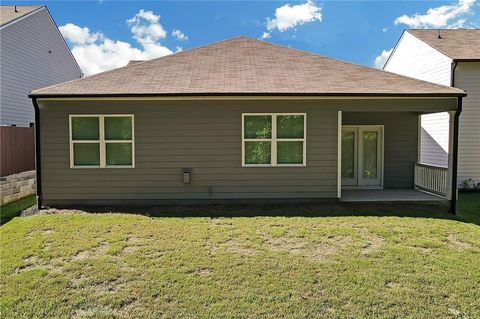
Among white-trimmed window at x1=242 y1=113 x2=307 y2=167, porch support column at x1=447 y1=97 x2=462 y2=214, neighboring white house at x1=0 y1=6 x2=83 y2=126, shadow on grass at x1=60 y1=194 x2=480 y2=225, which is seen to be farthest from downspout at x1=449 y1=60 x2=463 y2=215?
neighboring white house at x1=0 y1=6 x2=83 y2=126

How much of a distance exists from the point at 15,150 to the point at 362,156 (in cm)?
1156

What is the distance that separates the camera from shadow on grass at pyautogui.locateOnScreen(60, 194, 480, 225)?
764 cm

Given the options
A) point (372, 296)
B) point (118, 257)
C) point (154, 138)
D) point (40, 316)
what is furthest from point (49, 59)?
point (372, 296)

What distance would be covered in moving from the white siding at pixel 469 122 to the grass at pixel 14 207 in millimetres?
13505

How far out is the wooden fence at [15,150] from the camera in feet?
35.4

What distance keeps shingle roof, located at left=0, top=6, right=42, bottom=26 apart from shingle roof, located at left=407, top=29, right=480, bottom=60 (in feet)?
56.6

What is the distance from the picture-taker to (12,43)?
14125 mm

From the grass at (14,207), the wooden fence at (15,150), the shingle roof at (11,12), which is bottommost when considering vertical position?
the grass at (14,207)

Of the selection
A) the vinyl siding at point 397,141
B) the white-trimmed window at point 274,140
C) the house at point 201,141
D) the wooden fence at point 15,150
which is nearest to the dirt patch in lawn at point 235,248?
the house at point 201,141

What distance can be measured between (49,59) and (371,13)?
15.6m

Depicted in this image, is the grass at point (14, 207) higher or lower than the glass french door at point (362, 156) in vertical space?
lower

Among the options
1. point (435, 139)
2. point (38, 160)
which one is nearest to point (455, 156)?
point (435, 139)

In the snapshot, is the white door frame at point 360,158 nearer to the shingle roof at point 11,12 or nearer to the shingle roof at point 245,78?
the shingle roof at point 245,78

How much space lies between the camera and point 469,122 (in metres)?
11.5
